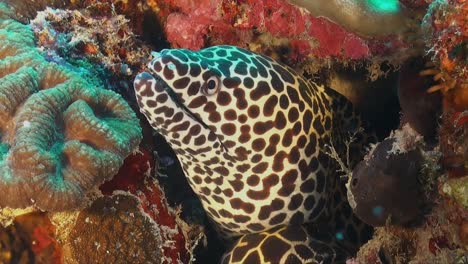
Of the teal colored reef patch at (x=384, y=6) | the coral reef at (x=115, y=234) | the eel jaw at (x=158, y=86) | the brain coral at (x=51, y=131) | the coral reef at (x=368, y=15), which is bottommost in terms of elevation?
the coral reef at (x=115, y=234)

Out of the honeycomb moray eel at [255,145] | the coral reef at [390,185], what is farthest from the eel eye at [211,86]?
the coral reef at [390,185]

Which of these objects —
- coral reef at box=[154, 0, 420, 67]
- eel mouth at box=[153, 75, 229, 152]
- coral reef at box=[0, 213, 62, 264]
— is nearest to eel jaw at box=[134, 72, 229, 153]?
eel mouth at box=[153, 75, 229, 152]

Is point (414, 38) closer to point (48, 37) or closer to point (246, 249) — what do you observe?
point (246, 249)

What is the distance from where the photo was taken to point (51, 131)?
2855mm

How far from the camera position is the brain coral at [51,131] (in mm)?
2605

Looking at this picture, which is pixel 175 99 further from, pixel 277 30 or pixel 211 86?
pixel 277 30

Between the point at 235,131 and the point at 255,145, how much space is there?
0.73 feet

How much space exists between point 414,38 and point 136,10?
2770mm

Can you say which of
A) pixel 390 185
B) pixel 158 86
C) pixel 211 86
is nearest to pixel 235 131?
pixel 211 86

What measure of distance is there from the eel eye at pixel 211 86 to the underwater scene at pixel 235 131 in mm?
11

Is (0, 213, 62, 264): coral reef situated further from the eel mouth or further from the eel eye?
the eel eye

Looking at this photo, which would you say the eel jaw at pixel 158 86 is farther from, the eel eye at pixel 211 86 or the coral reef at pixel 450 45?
the coral reef at pixel 450 45

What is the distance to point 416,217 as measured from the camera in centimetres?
275

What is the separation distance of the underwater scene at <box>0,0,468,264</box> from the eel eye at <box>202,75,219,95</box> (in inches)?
0.4
